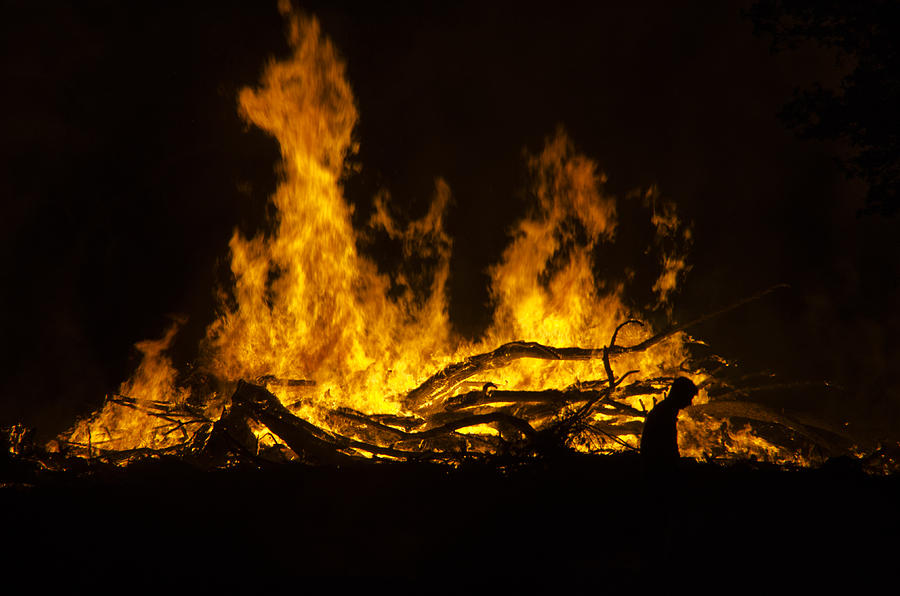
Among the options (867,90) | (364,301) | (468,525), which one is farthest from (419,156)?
(468,525)

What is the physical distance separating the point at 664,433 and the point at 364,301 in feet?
22.8

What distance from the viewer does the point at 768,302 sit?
10.2 m

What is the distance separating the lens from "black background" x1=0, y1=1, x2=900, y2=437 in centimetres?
1015

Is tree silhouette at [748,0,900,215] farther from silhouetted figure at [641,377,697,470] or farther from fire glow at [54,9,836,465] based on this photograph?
silhouetted figure at [641,377,697,470]

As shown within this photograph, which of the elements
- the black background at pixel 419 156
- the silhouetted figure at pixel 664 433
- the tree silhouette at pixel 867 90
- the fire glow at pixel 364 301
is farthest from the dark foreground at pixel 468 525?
the black background at pixel 419 156

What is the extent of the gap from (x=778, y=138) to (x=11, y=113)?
1270cm

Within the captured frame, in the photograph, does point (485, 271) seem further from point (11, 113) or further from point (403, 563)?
point (11, 113)

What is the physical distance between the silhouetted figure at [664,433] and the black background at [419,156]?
656cm

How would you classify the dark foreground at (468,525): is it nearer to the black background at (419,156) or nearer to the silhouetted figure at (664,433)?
the silhouetted figure at (664,433)

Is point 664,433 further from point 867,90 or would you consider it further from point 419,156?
point 419,156

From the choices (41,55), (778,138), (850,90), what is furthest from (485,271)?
(41,55)

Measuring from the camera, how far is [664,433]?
4.12 metres

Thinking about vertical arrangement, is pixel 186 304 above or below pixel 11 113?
below

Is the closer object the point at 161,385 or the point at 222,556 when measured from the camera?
the point at 222,556
